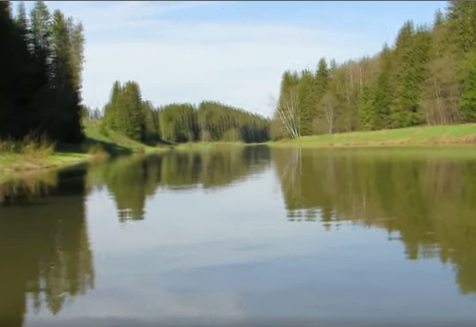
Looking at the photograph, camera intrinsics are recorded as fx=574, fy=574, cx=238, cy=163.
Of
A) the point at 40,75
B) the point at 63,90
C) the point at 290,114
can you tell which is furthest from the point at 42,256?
the point at 290,114

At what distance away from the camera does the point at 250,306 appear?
6375 millimetres

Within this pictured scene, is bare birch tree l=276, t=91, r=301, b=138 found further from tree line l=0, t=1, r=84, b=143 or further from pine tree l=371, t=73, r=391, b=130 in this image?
tree line l=0, t=1, r=84, b=143

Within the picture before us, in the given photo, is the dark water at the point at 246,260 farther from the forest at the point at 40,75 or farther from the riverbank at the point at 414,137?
the riverbank at the point at 414,137

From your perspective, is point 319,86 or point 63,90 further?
point 319,86

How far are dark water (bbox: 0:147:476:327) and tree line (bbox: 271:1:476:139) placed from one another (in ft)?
132

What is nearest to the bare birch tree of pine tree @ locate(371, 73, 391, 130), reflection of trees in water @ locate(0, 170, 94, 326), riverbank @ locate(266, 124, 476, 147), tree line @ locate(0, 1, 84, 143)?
riverbank @ locate(266, 124, 476, 147)

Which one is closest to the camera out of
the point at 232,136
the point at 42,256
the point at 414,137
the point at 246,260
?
the point at 246,260

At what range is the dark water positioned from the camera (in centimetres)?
618

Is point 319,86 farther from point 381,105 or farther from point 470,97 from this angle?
point 470,97

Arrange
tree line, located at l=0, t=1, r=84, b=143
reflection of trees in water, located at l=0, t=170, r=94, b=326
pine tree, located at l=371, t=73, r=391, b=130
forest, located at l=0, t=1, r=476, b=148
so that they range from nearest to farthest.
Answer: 1. reflection of trees in water, located at l=0, t=170, r=94, b=326
2. tree line, located at l=0, t=1, r=84, b=143
3. forest, located at l=0, t=1, r=476, b=148
4. pine tree, located at l=371, t=73, r=391, b=130

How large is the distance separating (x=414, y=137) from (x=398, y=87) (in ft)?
52.1

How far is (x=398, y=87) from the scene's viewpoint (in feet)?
243

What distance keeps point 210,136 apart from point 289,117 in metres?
86.6

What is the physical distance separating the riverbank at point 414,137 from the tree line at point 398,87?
5.29 ft
